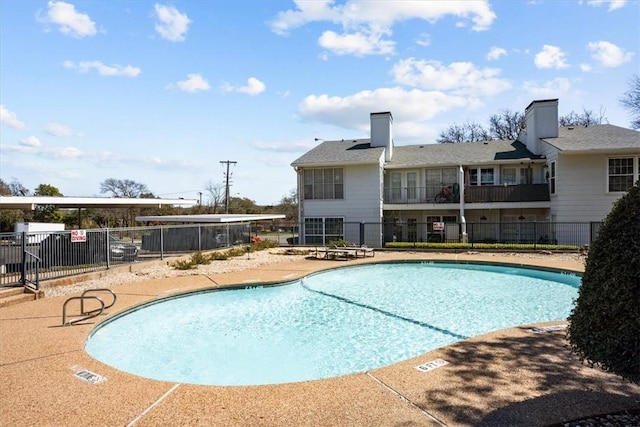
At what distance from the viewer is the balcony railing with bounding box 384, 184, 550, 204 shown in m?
21.5

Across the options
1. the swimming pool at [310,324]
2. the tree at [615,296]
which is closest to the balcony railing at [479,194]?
the swimming pool at [310,324]

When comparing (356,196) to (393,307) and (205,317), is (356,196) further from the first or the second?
(205,317)

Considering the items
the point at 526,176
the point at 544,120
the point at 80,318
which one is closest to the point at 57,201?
the point at 80,318

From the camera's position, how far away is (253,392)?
446 cm

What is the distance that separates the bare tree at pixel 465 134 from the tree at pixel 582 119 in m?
7.92

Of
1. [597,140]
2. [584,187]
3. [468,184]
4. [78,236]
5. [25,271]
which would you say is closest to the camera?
[25,271]

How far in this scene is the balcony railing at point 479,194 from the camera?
21531mm

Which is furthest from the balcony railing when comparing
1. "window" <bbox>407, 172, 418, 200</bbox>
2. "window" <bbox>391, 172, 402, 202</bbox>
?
"window" <bbox>391, 172, 402, 202</bbox>

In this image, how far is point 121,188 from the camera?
190ft

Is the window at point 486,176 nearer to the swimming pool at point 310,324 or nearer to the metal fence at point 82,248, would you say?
the swimming pool at point 310,324

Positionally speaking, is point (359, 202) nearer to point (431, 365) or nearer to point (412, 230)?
point (412, 230)

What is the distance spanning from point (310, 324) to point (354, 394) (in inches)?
179

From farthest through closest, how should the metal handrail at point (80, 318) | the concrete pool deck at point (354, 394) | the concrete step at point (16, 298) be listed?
the concrete step at point (16, 298) < the metal handrail at point (80, 318) < the concrete pool deck at point (354, 394)

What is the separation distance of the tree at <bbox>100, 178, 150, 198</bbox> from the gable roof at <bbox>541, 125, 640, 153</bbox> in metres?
53.8
